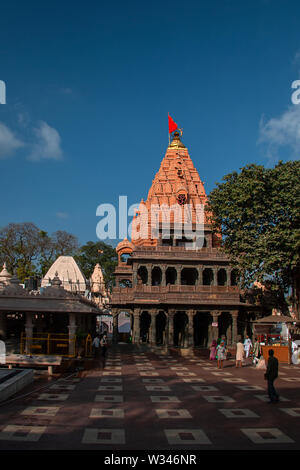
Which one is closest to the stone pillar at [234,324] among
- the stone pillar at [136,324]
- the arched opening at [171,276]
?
the stone pillar at [136,324]

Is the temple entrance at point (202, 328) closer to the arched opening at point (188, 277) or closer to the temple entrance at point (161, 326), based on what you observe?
the temple entrance at point (161, 326)

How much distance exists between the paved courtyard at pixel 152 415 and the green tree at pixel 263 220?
11.2 metres

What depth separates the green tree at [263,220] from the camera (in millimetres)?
29516

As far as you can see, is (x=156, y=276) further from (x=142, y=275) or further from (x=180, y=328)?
(x=180, y=328)

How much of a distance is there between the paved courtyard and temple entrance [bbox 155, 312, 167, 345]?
25.9 m

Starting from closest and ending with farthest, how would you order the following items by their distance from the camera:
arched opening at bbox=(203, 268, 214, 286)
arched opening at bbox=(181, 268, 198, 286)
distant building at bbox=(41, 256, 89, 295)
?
distant building at bbox=(41, 256, 89, 295) → arched opening at bbox=(203, 268, 214, 286) → arched opening at bbox=(181, 268, 198, 286)

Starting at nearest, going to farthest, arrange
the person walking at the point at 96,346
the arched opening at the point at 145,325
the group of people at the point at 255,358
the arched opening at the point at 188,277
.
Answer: the group of people at the point at 255,358, the person walking at the point at 96,346, the arched opening at the point at 188,277, the arched opening at the point at 145,325

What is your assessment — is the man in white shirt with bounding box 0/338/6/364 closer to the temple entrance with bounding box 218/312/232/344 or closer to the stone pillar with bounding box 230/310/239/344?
the stone pillar with bounding box 230/310/239/344

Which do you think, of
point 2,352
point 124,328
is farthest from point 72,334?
point 124,328

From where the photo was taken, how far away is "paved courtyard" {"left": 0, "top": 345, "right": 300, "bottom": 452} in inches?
376

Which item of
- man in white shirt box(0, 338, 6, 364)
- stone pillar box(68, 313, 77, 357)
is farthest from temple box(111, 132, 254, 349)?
man in white shirt box(0, 338, 6, 364)

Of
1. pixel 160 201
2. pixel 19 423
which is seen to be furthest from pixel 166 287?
pixel 19 423
